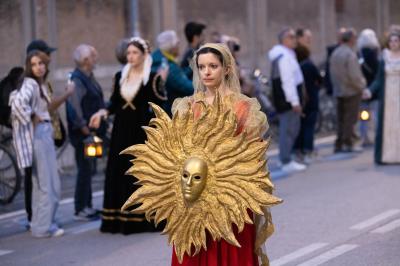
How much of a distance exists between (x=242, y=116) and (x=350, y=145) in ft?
37.1

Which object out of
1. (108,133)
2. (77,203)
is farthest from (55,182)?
(108,133)

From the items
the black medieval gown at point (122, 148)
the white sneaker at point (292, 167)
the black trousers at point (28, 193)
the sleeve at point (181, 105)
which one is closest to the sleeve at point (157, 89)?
the black medieval gown at point (122, 148)

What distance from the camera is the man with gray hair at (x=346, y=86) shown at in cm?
1652

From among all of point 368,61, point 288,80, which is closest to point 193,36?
point 288,80

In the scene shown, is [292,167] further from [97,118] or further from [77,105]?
[97,118]

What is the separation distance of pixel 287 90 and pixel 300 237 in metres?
4.97

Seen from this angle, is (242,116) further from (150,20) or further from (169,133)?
(150,20)

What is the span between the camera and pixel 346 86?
16672 mm

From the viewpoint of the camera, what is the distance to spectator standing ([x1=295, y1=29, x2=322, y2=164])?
15423 millimetres

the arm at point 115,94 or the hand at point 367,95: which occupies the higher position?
the arm at point 115,94

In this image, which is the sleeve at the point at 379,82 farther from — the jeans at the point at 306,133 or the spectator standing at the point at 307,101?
the jeans at the point at 306,133

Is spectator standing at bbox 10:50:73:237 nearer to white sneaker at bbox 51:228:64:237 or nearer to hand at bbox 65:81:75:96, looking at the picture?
white sneaker at bbox 51:228:64:237

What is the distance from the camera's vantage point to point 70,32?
16.6 metres

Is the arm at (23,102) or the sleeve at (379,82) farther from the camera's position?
the sleeve at (379,82)
